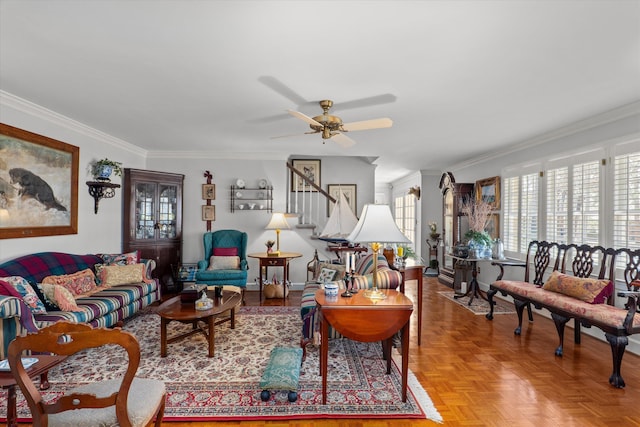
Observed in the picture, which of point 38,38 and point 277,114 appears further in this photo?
point 277,114

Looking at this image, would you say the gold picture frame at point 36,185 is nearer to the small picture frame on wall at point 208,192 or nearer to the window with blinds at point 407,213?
the small picture frame on wall at point 208,192

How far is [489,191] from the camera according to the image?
5.64m

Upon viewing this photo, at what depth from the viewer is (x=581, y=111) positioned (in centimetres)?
338

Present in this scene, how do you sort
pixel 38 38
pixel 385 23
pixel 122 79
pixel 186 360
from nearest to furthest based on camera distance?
pixel 385 23, pixel 38 38, pixel 122 79, pixel 186 360

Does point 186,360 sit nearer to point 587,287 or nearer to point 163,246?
point 163,246

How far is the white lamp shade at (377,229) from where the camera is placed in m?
2.34

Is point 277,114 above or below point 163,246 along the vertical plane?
above

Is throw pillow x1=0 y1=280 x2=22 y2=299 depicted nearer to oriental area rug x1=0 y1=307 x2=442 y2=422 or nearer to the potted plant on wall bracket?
oriental area rug x1=0 y1=307 x2=442 y2=422

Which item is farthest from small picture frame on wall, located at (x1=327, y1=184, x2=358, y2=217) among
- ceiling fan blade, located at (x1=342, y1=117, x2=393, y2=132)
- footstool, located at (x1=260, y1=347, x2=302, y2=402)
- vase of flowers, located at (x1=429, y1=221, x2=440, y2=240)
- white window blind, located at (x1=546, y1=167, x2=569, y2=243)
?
footstool, located at (x1=260, y1=347, x2=302, y2=402)

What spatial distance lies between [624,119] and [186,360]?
4.81 m

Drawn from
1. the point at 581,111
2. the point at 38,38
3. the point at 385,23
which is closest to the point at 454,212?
the point at 581,111

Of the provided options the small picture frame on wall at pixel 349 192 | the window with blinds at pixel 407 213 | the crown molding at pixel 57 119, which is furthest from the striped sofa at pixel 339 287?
the window with blinds at pixel 407 213

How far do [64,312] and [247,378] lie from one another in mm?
1700

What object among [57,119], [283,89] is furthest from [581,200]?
[57,119]
